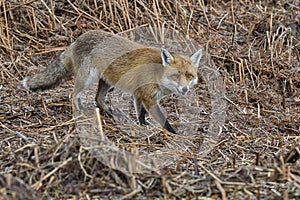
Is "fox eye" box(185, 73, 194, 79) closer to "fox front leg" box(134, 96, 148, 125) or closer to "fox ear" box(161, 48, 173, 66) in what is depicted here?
"fox ear" box(161, 48, 173, 66)

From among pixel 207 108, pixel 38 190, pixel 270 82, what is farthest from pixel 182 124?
pixel 38 190

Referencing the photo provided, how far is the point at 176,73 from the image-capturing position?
5539mm

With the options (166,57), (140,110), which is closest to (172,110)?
(140,110)

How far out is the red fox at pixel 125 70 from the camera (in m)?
5.58

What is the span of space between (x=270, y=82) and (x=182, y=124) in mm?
1655

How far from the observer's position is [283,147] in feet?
17.2

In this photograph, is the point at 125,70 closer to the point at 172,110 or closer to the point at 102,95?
the point at 102,95

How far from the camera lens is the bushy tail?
5871 mm

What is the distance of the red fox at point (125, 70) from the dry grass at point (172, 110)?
0.26 metres

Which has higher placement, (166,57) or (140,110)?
(166,57)

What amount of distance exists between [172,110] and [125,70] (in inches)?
31.4

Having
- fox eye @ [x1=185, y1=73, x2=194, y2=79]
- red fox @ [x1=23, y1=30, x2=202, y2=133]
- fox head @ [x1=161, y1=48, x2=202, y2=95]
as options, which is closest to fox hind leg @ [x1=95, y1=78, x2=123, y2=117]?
red fox @ [x1=23, y1=30, x2=202, y2=133]

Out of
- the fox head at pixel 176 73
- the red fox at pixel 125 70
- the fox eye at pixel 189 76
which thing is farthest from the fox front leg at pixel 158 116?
A: the fox eye at pixel 189 76

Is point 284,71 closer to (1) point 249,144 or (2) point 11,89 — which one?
(1) point 249,144
